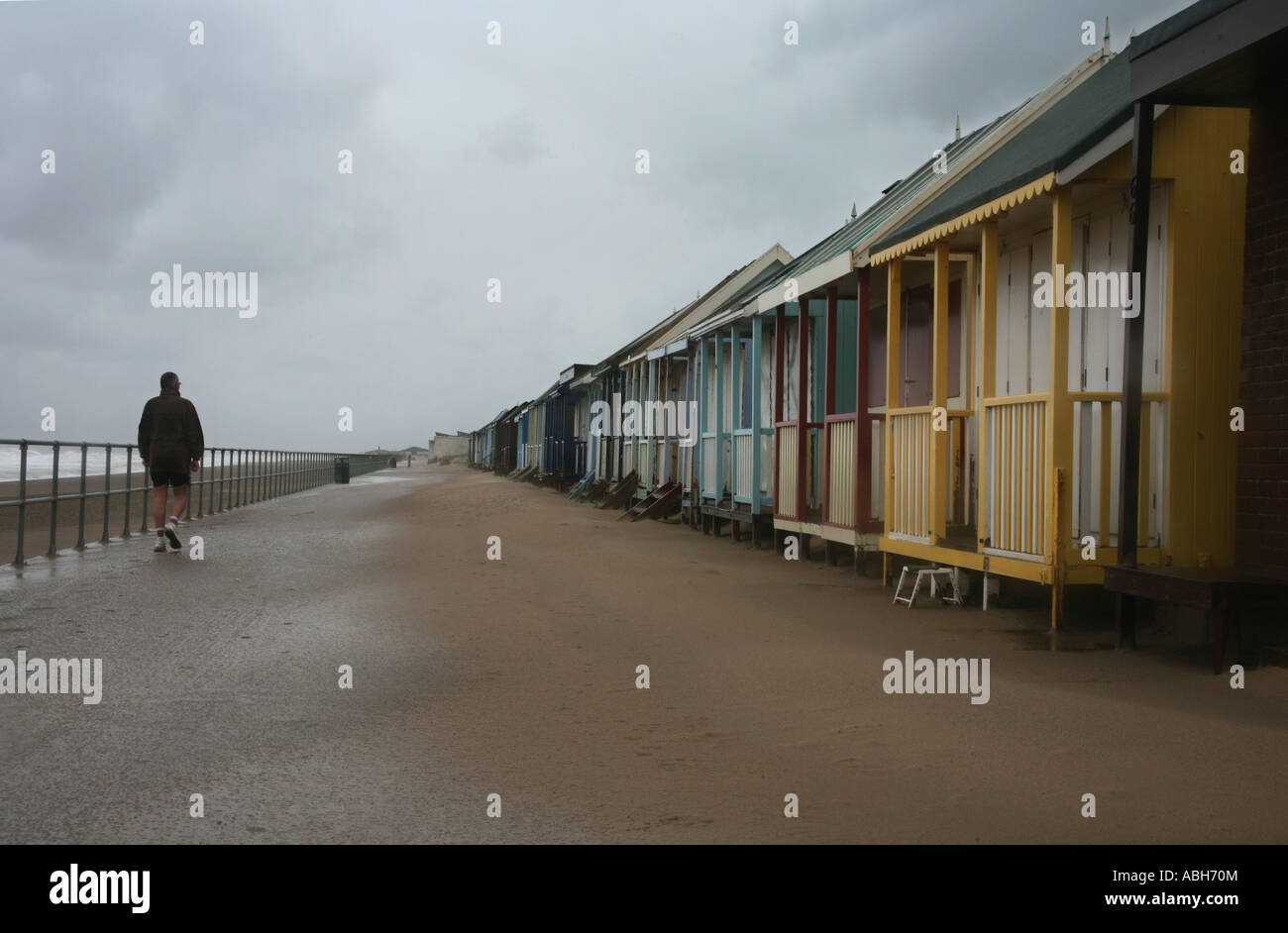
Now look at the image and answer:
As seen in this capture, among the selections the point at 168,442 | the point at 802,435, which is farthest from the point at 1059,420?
the point at 168,442

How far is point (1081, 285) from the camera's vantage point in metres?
7.46

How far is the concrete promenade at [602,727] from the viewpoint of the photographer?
3.30m

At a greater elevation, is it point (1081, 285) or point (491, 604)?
point (1081, 285)

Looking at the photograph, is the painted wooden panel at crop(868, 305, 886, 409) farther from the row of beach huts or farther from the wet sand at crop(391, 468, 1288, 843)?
the wet sand at crop(391, 468, 1288, 843)

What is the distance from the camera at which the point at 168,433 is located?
12.0m

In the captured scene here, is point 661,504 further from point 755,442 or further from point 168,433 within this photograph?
point 168,433

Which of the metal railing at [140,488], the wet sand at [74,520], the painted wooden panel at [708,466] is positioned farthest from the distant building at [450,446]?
the painted wooden panel at [708,466]

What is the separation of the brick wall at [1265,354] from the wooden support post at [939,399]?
81.3 inches

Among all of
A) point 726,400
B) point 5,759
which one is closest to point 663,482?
point 726,400

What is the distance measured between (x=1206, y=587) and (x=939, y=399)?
2.91 meters

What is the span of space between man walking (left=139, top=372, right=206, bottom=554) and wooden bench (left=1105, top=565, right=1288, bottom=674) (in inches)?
406
